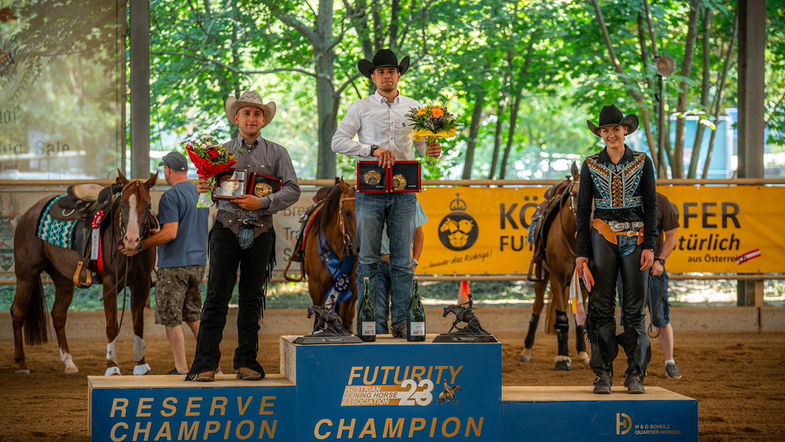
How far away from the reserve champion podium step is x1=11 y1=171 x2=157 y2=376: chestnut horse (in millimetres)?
2903

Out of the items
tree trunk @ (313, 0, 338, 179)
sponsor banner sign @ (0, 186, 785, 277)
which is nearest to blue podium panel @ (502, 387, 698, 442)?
sponsor banner sign @ (0, 186, 785, 277)

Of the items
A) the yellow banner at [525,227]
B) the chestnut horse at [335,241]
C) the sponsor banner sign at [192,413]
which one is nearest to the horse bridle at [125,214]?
A: the chestnut horse at [335,241]

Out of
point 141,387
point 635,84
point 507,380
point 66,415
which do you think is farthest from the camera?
point 635,84

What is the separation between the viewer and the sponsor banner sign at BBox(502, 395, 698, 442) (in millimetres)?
5914

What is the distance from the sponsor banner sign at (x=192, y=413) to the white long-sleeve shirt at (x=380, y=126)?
199cm

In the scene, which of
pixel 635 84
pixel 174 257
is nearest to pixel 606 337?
pixel 174 257

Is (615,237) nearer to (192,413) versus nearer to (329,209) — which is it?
(192,413)

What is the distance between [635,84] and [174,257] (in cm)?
979

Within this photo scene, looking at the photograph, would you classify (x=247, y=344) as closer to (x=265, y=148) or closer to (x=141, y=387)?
(x=141, y=387)

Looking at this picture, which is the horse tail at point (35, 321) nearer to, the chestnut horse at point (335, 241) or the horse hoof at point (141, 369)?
the horse hoof at point (141, 369)

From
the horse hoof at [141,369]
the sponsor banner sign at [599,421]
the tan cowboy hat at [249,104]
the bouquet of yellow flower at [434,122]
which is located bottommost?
the horse hoof at [141,369]

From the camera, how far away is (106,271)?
29.9 feet

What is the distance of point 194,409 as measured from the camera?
18.8 feet

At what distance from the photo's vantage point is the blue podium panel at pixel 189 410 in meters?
5.63
